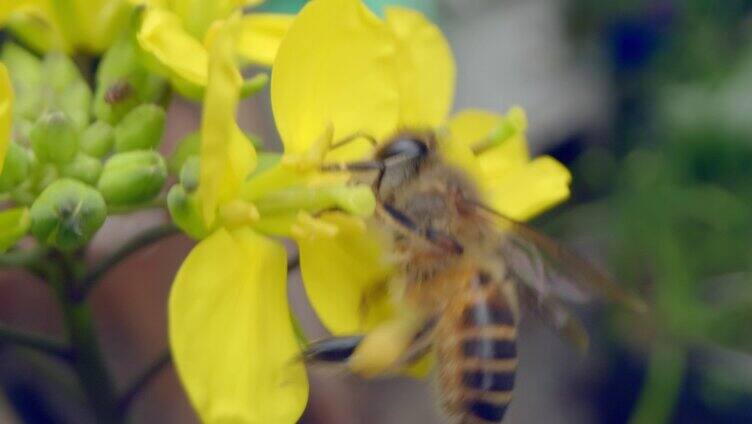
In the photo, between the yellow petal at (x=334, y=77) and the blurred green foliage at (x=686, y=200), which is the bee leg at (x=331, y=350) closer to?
the yellow petal at (x=334, y=77)

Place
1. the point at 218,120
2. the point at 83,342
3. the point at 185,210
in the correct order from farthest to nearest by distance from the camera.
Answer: the point at 83,342, the point at 185,210, the point at 218,120

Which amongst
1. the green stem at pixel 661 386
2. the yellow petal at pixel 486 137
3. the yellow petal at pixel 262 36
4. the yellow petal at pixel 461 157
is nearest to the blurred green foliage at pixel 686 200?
the green stem at pixel 661 386

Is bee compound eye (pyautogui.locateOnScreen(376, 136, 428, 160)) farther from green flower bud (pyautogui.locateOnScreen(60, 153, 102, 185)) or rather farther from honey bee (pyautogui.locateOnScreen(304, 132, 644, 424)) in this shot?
green flower bud (pyautogui.locateOnScreen(60, 153, 102, 185))

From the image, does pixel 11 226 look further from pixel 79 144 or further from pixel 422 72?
pixel 422 72

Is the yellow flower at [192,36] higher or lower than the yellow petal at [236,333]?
higher

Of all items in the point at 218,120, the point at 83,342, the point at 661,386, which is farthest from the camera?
the point at 661,386

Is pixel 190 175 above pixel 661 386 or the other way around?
above

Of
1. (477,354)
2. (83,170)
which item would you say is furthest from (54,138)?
(477,354)

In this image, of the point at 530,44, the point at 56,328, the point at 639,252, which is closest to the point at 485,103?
the point at 530,44
